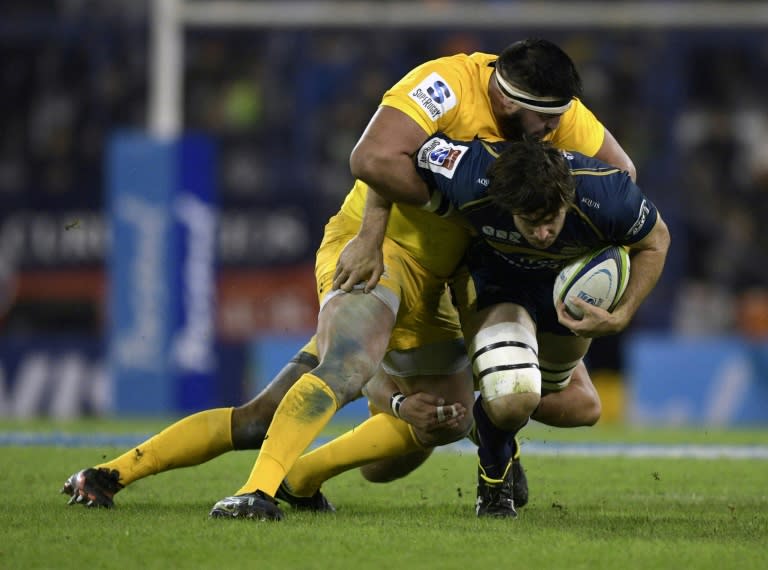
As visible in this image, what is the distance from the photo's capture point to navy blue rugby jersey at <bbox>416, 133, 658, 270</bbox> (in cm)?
498

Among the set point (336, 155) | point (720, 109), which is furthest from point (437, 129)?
point (720, 109)

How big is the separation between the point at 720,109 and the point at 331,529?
12216 millimetres

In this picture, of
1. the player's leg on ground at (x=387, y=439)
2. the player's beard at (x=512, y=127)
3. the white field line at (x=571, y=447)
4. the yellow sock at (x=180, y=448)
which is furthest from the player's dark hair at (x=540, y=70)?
the white field line at (x=571, y=447)

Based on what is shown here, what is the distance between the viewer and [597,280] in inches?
199

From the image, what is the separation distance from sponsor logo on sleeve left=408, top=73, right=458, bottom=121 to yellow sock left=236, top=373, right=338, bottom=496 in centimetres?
114

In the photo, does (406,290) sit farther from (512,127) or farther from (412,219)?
(512,127)

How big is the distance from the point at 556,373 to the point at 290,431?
1400 millimetres

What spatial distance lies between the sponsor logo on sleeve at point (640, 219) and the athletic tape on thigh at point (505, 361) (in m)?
0.55

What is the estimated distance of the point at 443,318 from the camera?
5676mm

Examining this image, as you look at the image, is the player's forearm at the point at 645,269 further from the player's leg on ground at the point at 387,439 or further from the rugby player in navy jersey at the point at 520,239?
the player's leg on ground at the point at 387,439

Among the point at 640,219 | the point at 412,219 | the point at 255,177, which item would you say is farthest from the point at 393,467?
the point at 255,177

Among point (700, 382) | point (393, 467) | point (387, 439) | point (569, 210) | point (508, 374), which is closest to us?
point (569, 210)

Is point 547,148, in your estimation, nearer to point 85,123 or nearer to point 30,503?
point 30,503

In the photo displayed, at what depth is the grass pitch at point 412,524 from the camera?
161 inches
